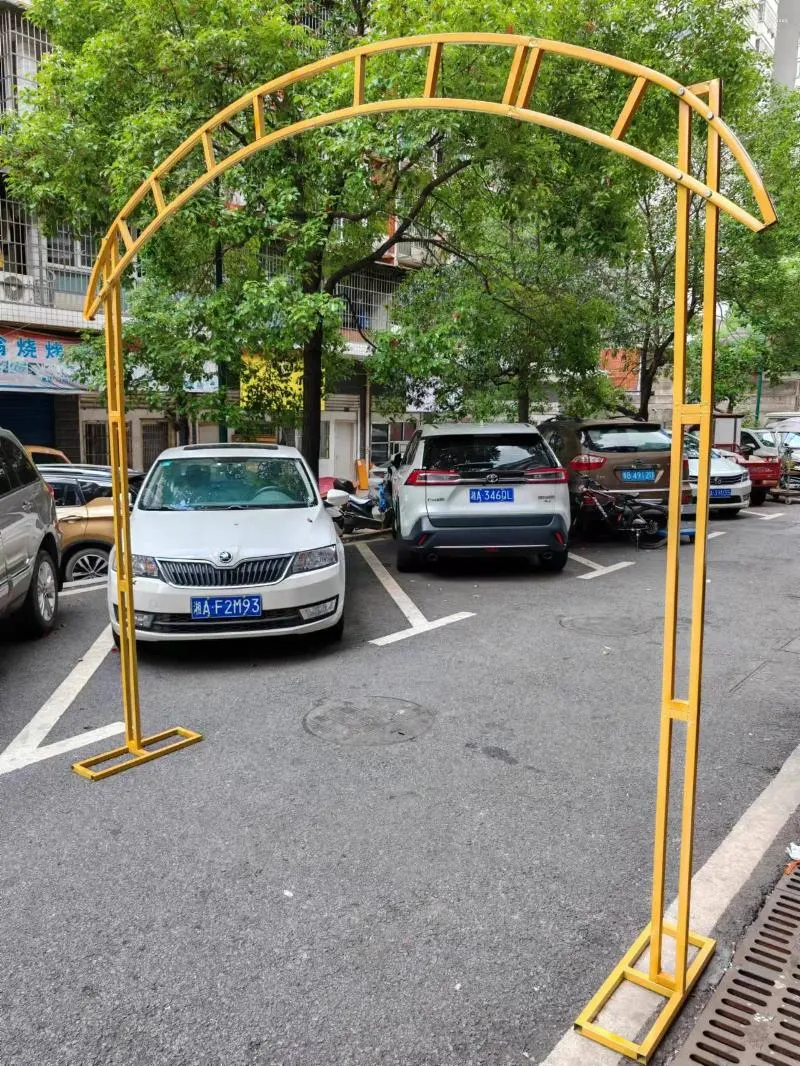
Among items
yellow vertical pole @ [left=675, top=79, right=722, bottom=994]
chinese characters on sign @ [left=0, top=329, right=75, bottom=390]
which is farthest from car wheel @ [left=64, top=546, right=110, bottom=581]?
yellow vertical pole @ [left=675, top=79, right=722, bottom=994]

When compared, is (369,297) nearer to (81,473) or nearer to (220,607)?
(81,473)

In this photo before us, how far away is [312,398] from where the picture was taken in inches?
448

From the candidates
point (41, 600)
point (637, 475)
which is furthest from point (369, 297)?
point (41, 600)

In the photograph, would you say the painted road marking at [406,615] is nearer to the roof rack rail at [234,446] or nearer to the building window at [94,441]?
the roof rack rail at [234,446]

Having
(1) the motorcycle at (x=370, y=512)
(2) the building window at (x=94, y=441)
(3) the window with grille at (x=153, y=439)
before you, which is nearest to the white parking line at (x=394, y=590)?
(1) the motorcycle at (x=370, y=512)

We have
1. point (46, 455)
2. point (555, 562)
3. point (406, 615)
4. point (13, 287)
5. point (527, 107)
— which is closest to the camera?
point (527, 107)

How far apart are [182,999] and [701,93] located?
3.20 m

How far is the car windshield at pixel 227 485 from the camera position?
680 centimetres

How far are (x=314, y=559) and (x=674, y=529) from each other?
374cm

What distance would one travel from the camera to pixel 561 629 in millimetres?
7109

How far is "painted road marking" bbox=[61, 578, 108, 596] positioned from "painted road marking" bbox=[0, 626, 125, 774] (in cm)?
275

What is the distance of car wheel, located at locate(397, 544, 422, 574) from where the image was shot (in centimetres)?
910

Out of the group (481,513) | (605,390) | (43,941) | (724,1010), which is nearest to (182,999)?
(43,941)

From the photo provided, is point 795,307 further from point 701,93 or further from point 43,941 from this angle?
point 43,941
